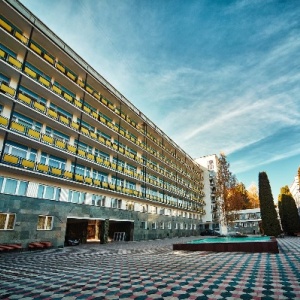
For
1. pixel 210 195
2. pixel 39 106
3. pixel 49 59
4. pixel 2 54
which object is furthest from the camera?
pixel 210 195

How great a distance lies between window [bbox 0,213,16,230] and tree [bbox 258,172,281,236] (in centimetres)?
3699

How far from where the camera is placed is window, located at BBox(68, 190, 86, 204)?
24.4m

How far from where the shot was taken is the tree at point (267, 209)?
120 ft

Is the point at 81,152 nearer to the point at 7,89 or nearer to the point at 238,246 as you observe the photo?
the point at 7,89

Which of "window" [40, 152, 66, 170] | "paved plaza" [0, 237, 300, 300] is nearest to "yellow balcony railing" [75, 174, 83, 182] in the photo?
"window" [40, 152, 66, 170]

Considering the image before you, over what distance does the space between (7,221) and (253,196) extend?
83032mm

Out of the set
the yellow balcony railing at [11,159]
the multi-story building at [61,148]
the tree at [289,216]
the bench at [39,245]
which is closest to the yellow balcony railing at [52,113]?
the multi-story building at [61,148]

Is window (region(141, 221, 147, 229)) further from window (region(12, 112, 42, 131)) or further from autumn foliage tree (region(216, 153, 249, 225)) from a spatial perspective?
window (region(12, 112, 42, 131))

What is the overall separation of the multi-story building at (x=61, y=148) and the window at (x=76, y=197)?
4.4 inches

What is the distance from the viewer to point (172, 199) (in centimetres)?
4916

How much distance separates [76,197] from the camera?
25062mm

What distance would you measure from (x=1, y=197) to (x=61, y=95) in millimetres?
11874

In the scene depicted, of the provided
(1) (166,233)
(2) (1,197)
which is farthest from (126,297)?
(1) (166,233)

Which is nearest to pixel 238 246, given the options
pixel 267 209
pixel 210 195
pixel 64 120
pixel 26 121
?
pixel 64 120
